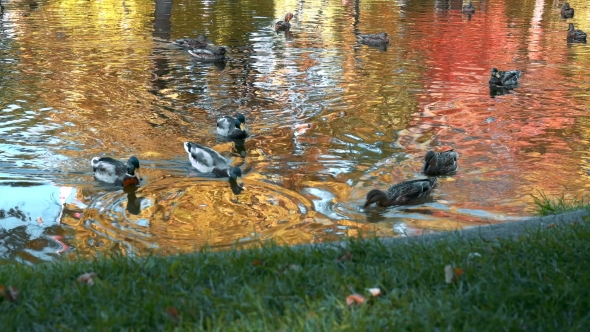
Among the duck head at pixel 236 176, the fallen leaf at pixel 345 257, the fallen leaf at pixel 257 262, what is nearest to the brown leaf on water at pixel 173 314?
the fallen leaf at pixel 257 262

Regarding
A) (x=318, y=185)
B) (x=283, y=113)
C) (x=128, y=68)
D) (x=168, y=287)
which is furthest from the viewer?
(x=128, y=68)

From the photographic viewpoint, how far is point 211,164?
1090 cm

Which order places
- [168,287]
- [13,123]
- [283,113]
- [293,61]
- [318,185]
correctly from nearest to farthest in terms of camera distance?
[168,287] → [318,185] → [13,123] → [283,113] → [293,61]

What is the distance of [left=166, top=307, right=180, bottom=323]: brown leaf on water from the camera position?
201 inches

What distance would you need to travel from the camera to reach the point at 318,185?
1032 centimetres

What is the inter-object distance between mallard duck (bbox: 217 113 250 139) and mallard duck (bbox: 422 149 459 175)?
3.20m

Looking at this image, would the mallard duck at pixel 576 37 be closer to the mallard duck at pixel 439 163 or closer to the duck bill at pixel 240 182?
the mallard duck at pixel 439 163

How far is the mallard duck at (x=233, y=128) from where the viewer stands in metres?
12.5

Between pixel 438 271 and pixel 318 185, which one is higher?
pixel 438 271

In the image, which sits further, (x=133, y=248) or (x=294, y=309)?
(x=133, y=248)

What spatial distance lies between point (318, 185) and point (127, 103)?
19.4 feet

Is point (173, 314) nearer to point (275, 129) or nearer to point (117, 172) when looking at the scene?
point (117, 172)

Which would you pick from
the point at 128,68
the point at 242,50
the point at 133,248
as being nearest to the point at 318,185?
the point at 133,248

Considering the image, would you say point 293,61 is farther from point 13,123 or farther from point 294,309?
point 294,309
